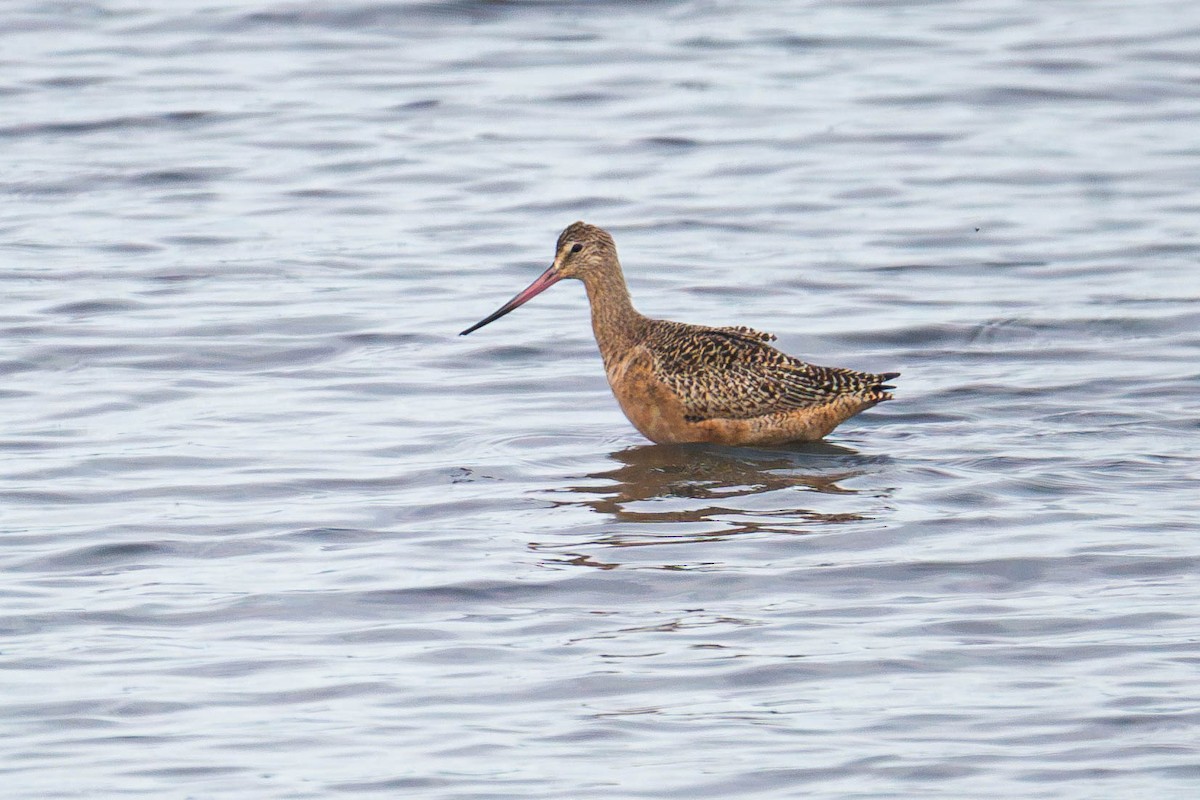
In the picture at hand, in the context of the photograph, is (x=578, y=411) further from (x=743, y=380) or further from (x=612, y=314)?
(x=743, y=380)

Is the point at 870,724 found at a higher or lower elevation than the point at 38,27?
lower

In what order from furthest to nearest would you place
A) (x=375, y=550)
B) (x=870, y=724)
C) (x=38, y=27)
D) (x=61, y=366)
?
(x=38, y=27), (x=61, y=366), (x=375, y=550), (x=870, y=724)

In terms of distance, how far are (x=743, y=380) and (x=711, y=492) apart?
82 centimetres

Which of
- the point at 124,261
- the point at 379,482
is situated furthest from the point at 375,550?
the point at 124,261

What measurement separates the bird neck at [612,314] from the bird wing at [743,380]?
0.37 m

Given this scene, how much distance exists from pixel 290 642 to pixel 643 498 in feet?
7.44

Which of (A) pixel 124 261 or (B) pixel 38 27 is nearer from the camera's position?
(A) pixel 124 261

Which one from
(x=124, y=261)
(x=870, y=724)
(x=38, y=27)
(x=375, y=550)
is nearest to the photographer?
(x=870, y=724)

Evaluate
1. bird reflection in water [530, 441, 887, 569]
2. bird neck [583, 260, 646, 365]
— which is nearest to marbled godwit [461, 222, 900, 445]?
bird reflection in water [530, 441, 887, 569]

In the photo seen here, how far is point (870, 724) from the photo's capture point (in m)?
5.98

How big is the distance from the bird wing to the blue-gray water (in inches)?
9.9

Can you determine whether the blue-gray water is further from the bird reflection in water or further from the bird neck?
the bird neck

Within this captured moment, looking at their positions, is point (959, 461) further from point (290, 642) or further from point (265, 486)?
point (290, 642)

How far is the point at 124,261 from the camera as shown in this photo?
1312 centimetres
